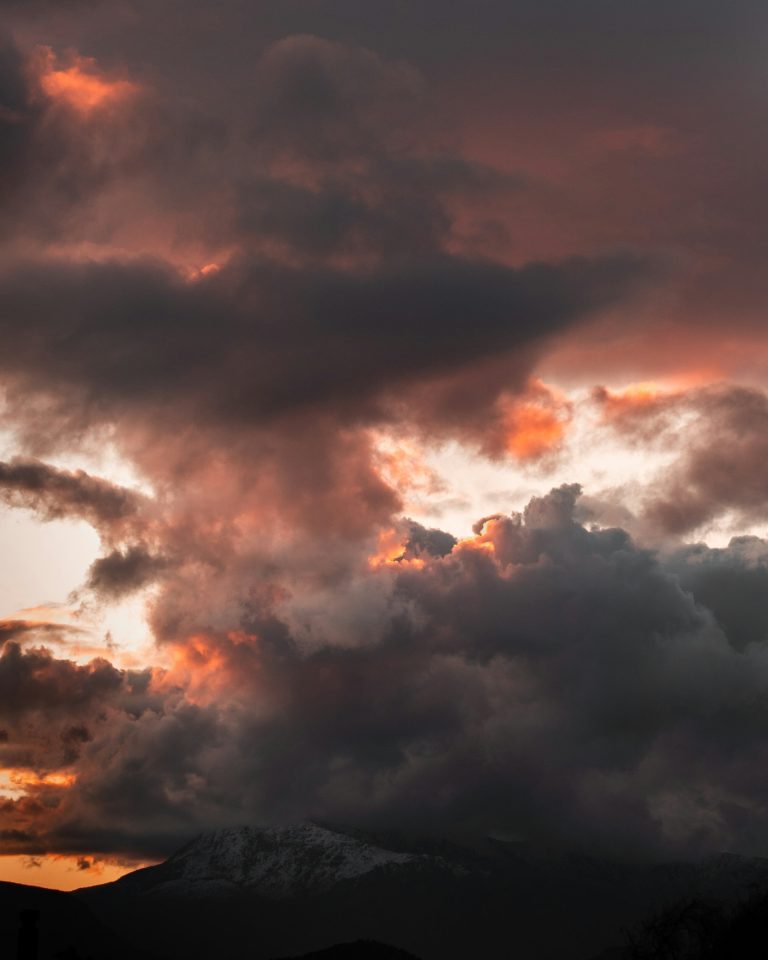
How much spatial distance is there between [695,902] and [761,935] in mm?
8905

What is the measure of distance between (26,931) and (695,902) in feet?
158

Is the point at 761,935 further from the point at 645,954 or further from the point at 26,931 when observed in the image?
the point at 26,931

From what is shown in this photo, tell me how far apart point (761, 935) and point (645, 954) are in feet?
33.6

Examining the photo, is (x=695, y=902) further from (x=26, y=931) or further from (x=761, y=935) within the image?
(x=26, y=931)

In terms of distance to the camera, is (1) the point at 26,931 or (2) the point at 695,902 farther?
(2) the point at 695,902

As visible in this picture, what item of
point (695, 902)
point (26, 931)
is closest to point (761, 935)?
point (695, 902)

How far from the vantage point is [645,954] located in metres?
94.0

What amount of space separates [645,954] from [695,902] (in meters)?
5.78

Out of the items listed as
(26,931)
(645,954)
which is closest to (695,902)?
(645,954)

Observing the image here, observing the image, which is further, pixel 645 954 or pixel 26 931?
pixel 645 954

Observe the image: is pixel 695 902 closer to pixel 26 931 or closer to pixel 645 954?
pixel 645 954

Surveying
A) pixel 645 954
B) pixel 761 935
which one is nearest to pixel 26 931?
pixel 645 954

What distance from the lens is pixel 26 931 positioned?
75.9 meters

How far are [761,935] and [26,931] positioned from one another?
56.1 meters
